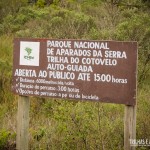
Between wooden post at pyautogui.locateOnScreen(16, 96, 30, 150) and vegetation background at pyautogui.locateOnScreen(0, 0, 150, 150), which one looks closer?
wooden post at pyautogui.locateOnScreen(16, 96, 30, 150)

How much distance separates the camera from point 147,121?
5.05m

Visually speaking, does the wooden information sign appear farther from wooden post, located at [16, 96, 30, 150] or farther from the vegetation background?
the vegetation background

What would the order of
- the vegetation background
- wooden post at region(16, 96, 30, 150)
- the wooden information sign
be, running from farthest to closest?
the vegetation background < wooden post at region(16, 96, 30, 150) < the wooden information sign

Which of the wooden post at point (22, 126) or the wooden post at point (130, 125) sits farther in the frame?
the wooden post at point (22, 126)

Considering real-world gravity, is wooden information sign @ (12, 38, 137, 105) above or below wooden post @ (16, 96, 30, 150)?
above

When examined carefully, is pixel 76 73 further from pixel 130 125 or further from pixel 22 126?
pixel 22 126

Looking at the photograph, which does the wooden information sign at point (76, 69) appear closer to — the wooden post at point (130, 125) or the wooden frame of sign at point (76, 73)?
the wooden frame of sign at point (76, 73)

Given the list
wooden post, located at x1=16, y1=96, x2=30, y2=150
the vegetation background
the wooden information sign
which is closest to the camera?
the wooden information sign

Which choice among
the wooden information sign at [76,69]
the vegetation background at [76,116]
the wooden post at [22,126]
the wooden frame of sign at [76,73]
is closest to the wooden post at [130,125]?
the wooden frame of sign at [76,73]

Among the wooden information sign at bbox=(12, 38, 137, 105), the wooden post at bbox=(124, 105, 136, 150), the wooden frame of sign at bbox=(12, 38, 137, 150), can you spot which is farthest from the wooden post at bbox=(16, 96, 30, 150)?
the wooden post at bbox=(124, 105, 136, 150)

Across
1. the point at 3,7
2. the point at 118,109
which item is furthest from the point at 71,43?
the point at 3,7

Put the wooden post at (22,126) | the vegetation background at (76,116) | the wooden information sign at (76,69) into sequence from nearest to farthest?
the wooden information sign at (76,69), the wooden post at (22,126), the vegetation background at (76,116)

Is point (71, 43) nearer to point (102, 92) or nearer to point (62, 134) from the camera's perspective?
point (102, 92)

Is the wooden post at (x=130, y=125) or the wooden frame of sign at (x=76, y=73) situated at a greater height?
the wooden frame of sign at (x=76, y=73)
